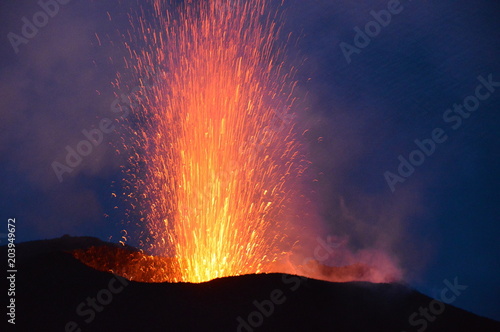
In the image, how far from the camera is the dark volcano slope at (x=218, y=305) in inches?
276

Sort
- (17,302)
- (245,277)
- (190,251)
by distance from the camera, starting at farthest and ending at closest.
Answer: (190,251) → (245,277) → (17,302)

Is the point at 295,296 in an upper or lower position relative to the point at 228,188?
lower

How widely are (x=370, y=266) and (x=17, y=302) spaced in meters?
10.6

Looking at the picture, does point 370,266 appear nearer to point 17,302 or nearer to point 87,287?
point 87,287

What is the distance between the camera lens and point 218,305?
7.37 meters

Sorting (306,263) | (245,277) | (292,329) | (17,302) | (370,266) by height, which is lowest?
(370,266)

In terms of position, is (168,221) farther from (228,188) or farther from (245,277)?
(245,277)

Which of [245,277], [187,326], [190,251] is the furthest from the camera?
[190,251]

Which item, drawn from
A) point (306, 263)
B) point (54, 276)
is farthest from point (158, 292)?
point (306, 263)

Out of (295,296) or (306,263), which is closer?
(295,296)

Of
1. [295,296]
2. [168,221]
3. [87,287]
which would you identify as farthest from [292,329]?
[168,221]

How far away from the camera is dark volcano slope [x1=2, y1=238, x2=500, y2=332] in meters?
7.00

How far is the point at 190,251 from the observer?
11312 millimetres

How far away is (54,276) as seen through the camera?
845 cm
